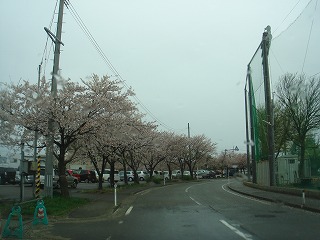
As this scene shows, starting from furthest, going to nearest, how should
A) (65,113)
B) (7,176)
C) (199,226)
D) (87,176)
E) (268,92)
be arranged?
(87,176) → (7,176) → (268,92) → (65,113) → (199,226)

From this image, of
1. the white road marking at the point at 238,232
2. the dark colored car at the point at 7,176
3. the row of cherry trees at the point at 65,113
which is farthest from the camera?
the dark colored car at the point at 7,176

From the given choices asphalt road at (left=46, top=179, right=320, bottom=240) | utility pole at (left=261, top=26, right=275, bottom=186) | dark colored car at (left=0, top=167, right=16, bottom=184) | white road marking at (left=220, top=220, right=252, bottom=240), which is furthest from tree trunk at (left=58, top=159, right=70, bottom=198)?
dark colored car at (left=0, top=167, right=16, bottom=184)

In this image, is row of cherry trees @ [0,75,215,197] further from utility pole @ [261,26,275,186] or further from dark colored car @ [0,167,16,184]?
dark colored car @ [0,167,16,184]

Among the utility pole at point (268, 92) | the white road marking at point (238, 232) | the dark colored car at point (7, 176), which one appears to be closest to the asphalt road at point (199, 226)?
the white road marking at point (238, 232)

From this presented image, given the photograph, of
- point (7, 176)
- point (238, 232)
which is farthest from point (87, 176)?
point (238, 232)

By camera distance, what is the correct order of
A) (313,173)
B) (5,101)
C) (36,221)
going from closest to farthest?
(36,221), (5,101), (313,173)

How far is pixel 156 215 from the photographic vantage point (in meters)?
14.8

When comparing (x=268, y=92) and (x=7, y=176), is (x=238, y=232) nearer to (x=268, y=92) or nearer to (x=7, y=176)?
(x=268, y=92)

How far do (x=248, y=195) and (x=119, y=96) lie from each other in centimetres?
1109

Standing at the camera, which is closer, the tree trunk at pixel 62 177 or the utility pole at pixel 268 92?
the tree trunk at pixel 62 177

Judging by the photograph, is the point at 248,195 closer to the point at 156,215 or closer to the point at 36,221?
the point at 156,215

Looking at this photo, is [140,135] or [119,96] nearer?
[119,96]

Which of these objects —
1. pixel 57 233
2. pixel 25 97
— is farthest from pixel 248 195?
pixel 57 233

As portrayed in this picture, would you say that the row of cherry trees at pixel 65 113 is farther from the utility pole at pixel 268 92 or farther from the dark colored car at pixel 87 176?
the dark colored car at pixel 87 176
